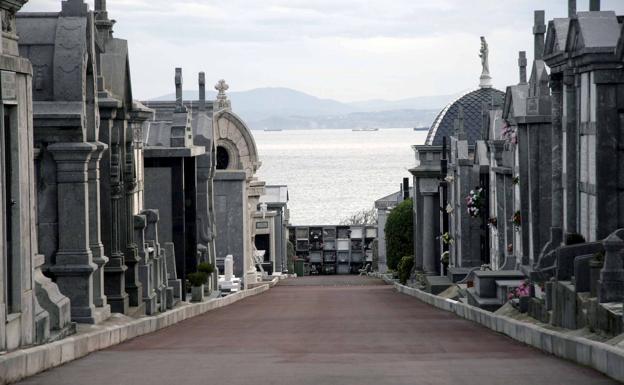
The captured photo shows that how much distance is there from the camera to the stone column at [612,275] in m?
15.5

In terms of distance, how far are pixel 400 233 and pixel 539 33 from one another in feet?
146

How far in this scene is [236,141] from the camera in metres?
58.2

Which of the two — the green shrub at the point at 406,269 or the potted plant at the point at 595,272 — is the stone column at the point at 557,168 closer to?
the potted plant at the point at 595,272

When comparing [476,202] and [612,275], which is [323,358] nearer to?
[612,275]

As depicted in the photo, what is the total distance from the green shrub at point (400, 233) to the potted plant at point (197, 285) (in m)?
37.3

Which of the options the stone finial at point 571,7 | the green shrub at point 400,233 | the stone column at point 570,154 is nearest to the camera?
the stone column at point 570,154

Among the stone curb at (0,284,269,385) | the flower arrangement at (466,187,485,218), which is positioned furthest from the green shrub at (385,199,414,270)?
the stone curb at (0,284,269,385)

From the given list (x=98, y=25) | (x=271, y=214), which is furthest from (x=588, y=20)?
(x=271, y=214)

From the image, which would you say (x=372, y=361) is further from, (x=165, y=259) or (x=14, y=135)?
(x=165, y=259)

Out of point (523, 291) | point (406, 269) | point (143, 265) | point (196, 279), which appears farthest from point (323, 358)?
point (406, 269)

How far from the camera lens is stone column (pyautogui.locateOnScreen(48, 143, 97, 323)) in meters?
19.2

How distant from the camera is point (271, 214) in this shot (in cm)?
7706

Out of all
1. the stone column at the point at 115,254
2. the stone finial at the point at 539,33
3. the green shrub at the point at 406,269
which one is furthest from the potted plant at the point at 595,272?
the green shrub at the point at 406,269

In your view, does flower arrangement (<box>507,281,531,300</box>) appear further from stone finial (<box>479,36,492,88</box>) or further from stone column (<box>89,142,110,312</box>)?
stone finial (<box>479,36,492,88</box>)
